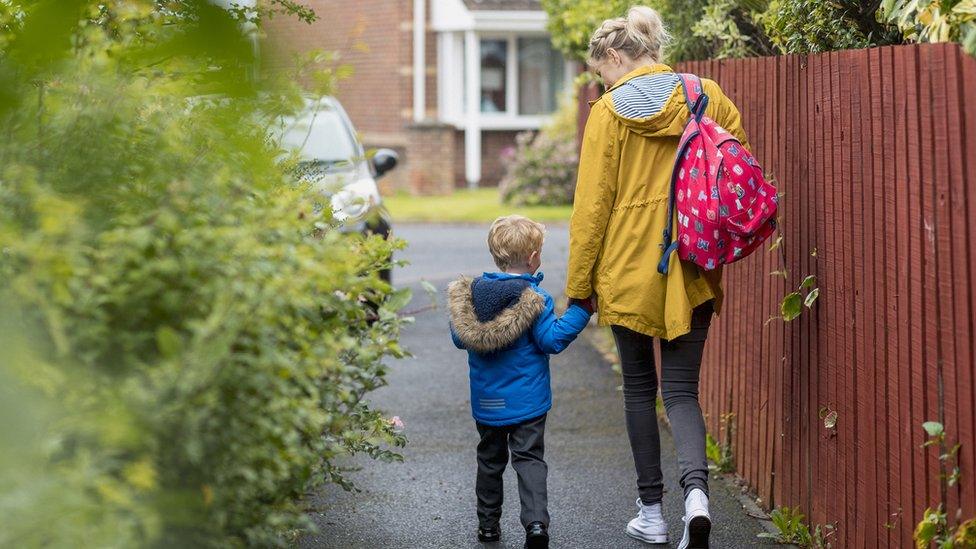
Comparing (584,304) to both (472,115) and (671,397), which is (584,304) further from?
(472,115)

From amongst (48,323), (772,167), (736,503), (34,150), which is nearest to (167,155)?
(34,150)

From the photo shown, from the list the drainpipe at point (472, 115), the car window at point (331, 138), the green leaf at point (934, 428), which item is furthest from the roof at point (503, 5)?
the green leaf at point (934, 428)

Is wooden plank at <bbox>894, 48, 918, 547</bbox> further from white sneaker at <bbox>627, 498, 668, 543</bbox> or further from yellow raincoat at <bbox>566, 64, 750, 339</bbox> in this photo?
white sneaker at <bbox>627, 498, 668, 543</bbox>

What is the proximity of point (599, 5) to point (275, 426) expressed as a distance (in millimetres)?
6372

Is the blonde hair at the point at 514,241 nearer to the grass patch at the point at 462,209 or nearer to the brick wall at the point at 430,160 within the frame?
the grass patch at the point at 462,209

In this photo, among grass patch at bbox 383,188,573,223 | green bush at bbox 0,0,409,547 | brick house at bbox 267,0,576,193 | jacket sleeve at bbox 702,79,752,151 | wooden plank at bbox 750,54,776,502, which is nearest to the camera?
green bush at bbox 0,0,409,547

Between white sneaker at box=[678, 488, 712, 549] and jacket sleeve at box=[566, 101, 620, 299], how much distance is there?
0.77 meters

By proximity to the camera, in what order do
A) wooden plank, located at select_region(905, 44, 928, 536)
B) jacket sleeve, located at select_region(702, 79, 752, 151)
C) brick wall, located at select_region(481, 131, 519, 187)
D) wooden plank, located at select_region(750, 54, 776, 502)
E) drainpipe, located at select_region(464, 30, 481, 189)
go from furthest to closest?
brick wall, located at select_region(481, 131, 519, 187) < drainpipe, located at select_region(464, 30, 481, 189) < wooden plank, located at select_region(750, 54, 776, 502) < jacket sleeve, located at select_region(702, 79, 752, 151) < wooden plank, located at select_region(905, 44, 928, 536)

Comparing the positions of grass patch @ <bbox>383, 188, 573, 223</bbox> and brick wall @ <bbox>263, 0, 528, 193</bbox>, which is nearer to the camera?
grass patch @ <bbox>383, 188, 573, 223</bbox>

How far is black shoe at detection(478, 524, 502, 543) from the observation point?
4559 mm

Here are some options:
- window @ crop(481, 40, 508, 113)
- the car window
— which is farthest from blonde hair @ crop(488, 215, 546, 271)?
window @ crop(481, 40, 508, 113)

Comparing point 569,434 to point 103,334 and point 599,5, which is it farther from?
point 103,334

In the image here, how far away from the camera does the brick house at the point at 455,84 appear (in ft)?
80.4

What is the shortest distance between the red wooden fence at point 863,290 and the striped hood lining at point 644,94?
0.51m
